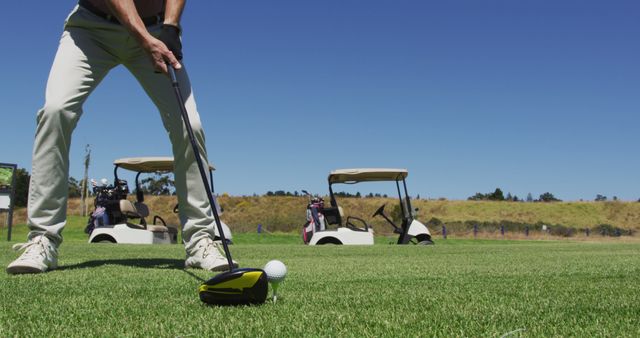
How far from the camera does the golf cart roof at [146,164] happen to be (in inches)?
507

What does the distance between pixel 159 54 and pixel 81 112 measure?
2.26ft

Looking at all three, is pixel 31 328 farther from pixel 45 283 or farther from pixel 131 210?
pixel 131 210

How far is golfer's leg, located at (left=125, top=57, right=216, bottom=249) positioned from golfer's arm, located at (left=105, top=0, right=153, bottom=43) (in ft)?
1.48

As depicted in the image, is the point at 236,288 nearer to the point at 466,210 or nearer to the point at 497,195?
the point at 466,210

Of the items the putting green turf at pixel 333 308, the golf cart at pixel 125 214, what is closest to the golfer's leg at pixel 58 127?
the putting green turf at pixel 333 308

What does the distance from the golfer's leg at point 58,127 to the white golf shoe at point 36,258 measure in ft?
0.22

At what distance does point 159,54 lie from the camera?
3.15 meters

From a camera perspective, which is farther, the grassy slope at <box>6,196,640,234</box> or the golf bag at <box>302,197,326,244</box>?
the grassy slope at <box>6,196,640,234</box>

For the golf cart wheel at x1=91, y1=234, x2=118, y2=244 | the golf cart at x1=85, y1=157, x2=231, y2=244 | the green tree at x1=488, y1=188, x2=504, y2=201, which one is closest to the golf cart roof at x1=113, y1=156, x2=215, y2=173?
the golf cart at x1=85, y1=157, x2=231, y2=244

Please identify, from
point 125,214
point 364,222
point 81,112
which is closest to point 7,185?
point 125,214

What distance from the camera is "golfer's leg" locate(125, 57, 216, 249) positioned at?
3578mm

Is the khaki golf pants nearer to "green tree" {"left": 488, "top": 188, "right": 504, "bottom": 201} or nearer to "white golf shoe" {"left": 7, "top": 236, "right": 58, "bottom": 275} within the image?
"white golf shoe" {"left": 7, "top": 236, "right": 58, "bottom": 275}

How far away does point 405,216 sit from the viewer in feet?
44.0

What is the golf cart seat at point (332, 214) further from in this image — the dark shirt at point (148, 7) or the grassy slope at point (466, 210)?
the grassy slope at point (466, 210)
